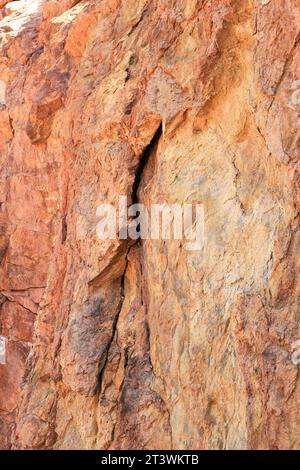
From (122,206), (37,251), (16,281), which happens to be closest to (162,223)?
(122,206)

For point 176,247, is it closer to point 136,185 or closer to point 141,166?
point 136,185

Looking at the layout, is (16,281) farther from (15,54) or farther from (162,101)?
(162,101)

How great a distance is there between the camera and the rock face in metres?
6.01

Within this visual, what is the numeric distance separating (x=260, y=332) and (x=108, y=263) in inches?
117

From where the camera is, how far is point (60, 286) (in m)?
9.35
